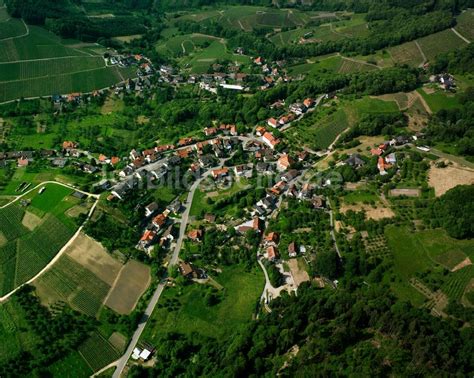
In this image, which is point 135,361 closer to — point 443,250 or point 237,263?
point 237,263

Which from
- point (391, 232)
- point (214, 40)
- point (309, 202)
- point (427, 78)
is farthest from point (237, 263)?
point (214, 40)

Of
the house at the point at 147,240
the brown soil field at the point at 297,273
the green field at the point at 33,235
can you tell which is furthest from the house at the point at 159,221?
the brown soil field at the point at 297,273

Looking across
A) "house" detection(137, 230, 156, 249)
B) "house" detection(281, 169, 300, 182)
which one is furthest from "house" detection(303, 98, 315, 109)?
"house" detection(137, 230, 156, 249)

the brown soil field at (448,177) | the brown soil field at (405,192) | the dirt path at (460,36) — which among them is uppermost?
the dirt path at (460,36)

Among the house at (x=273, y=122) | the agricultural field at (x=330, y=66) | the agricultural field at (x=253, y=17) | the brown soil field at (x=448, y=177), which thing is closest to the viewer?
the brown soil field at (x=448, y=177)

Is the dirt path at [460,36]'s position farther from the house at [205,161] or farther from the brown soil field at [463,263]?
the house at [205,161]
